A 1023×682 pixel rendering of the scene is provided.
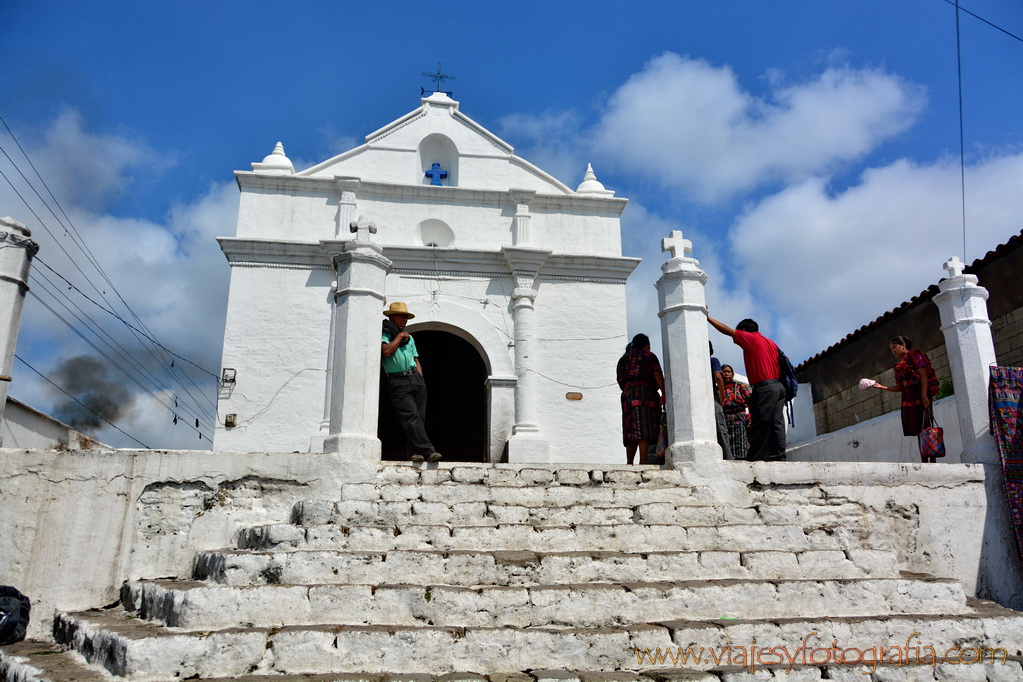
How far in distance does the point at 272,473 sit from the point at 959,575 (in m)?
5.72

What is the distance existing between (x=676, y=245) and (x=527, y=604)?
404 cm

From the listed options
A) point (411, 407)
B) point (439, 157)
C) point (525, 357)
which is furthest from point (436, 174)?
point (411, 407)

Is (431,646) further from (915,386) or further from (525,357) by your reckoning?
(525,357)

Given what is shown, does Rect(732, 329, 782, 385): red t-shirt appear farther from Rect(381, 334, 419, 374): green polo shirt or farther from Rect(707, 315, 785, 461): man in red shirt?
Rect(381, 334, 419, 374): green polo shirt

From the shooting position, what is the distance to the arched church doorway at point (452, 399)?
46.1 feet

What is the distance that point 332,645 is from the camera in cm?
386

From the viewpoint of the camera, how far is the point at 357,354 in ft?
20.9

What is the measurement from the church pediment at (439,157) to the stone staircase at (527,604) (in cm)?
797

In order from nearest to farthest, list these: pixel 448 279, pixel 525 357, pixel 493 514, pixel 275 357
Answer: pixel 493 514
pixel 275 357
pixel 525 357
pixel 448 279

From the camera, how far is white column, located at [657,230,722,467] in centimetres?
660

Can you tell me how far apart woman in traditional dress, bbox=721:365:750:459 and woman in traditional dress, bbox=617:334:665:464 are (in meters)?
1.12

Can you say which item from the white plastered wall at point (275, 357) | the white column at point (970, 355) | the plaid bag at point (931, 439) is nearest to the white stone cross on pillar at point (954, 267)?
the white column at point (970, 355)

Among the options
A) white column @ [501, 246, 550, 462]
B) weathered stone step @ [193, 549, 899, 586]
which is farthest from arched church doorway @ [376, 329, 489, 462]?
weathered stone step @ [193, 549, 899, 586]

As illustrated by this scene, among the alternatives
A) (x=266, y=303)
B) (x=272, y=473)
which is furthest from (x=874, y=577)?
(x=266, y=303)
